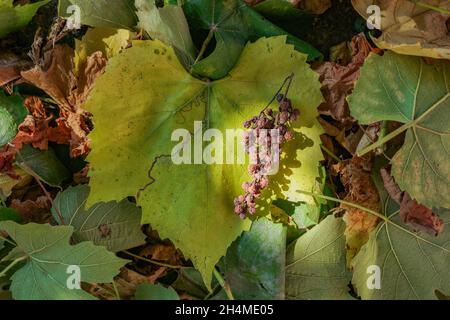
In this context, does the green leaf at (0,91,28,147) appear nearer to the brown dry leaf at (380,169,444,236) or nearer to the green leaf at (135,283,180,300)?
the green leaf at (135,283,180,300)

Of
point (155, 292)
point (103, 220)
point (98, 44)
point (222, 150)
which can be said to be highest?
point (98, 44)

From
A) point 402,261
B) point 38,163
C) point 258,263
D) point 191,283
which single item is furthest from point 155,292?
point 402,261

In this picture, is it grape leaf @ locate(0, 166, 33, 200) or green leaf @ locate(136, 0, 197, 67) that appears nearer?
green leaf @ locate(136, 0, 197, 67)

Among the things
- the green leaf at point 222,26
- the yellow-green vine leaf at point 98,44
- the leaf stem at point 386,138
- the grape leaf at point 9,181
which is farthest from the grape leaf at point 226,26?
the grape leaf at point 9,181

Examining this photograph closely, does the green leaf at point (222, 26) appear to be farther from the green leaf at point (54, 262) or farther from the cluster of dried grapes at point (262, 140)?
the green leaf at point (54, 262)

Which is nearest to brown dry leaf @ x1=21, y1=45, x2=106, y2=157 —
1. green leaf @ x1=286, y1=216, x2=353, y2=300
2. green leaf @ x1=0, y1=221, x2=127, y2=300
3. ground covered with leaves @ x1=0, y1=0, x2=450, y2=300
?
ground covered with leaves @ x1=0, y1=0, x2=450, y2=300

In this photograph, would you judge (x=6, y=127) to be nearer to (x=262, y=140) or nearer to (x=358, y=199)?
(x=262, y=140)

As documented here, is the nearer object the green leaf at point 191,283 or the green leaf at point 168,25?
the green leaf at point 168,25
